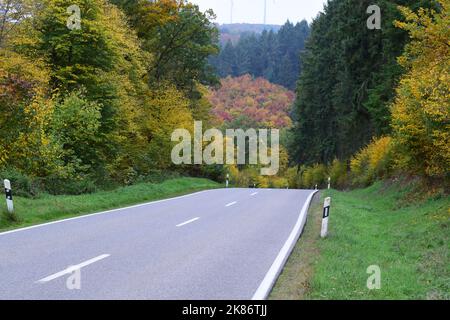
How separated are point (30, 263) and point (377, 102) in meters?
23.7

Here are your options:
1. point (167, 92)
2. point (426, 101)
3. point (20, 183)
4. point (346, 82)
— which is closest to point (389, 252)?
point (426, 101)

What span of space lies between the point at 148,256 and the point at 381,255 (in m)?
4.61

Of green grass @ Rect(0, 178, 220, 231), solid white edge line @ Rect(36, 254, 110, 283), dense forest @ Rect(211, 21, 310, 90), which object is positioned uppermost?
dense forest @ Rect(211, 21, 310, 90)

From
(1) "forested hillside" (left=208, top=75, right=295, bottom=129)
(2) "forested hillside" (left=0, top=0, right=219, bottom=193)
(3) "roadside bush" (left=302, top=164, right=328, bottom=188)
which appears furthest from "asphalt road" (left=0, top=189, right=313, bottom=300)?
(1) "forested hillside" (left=208, top=75, right=295, bottom=129)

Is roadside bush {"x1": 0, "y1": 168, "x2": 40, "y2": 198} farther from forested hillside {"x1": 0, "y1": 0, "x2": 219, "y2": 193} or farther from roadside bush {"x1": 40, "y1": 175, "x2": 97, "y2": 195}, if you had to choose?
roadside bush {"x1": 40, "y1": 175, "x2": 97, "y2": 195}

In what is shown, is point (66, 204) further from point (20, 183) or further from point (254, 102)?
point (254, 102)

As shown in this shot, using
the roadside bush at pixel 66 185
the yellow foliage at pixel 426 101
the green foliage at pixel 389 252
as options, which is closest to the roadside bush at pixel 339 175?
the yellow foliage at pixel 426 101

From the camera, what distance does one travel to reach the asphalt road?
6707mm

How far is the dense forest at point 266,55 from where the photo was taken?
491ft

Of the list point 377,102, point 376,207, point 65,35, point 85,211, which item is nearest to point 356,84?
point 377,102

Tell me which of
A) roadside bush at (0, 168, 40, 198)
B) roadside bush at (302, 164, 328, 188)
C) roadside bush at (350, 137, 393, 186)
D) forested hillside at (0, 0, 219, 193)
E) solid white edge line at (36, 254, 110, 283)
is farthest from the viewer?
roadside bush at (302, 164, 328, 188)

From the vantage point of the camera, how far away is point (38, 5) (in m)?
21.9

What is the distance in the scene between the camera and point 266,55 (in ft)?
527

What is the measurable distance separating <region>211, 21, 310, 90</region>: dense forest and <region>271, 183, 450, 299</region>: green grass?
431ft
